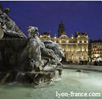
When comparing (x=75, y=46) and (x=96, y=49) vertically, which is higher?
(x=75, y=46)

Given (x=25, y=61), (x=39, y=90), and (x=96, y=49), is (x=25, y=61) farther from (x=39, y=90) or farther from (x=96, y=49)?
(x=96, y=49)

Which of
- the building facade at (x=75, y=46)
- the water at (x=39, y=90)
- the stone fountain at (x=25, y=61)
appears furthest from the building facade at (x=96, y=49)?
the water at (x=39, y=90)

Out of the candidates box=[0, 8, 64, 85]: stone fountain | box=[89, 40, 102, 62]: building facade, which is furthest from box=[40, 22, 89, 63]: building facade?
box=[0, 8, 64, 85]: stone fountain

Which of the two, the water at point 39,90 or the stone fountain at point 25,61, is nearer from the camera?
the water at point 39,90

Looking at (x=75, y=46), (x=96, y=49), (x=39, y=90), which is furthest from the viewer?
(x=96, y=49)

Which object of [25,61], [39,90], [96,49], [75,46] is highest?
[75,46]

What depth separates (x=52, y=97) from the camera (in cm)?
274

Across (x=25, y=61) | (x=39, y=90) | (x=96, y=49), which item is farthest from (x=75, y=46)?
(x=39, y=90)

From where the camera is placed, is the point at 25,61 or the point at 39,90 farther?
the point at 25,61

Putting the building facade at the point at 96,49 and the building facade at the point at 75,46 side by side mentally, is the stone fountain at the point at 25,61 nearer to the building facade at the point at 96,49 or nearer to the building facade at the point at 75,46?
the building facade at the point at 75,46

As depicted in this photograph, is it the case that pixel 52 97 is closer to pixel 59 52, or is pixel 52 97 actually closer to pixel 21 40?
pixel 21 40

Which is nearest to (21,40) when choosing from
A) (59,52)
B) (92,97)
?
(59,52)

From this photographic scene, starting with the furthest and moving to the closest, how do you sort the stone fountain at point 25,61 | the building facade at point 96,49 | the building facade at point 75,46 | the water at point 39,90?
the building facade at point 96,49
the building facade at point 75,46
the stone fountain at point 25,61
the water at point 39,90

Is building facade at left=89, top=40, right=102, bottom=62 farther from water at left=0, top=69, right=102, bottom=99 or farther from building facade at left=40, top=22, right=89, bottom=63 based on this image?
water at left=0, top=69, right=102, bottom=99
